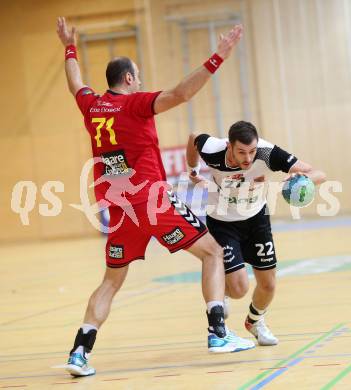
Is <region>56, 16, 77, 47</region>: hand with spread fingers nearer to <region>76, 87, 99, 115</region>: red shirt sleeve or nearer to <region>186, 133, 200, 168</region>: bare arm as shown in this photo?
<region>76, 87, 99, 115</region>: red shirt sleeve

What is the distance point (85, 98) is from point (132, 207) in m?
0.97

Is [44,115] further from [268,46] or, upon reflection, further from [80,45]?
[268,46]

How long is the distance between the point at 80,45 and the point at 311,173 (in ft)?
67.7

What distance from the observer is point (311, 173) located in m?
6.95

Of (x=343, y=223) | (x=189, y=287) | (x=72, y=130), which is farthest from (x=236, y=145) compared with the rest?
(x=72, y=130)

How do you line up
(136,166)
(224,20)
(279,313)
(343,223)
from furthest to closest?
(224,20)
(343,223)
(279,313)
(136,166)

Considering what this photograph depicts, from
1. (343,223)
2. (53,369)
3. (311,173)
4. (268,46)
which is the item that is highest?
(268,46)

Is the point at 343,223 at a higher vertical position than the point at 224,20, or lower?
lower

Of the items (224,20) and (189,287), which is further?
(224,20)

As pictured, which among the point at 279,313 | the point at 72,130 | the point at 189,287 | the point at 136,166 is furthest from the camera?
the point at 72,130

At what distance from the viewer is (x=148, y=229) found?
644 centimetres

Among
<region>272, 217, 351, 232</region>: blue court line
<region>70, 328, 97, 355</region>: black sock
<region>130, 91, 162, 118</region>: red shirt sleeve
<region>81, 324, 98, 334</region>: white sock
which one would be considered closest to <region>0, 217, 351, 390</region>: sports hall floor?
<region>70, 328, 97, 355</region>: black sock

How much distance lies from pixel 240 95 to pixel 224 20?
2219 mm

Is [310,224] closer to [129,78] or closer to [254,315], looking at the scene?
[254,315]
